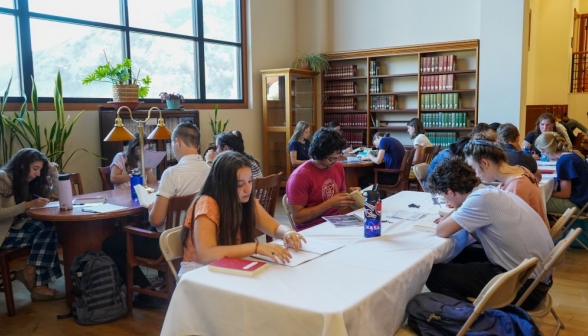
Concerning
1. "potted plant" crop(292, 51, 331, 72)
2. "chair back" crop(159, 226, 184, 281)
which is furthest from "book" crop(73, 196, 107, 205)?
"potted plant" crop(292, 51, 331, 72)

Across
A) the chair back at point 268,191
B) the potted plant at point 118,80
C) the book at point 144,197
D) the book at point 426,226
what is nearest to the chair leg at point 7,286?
the book at point 144,197

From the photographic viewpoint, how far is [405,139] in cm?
830

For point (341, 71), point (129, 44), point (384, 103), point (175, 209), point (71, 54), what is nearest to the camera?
point (175, 209)

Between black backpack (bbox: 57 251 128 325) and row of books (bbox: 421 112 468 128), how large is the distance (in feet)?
19.2

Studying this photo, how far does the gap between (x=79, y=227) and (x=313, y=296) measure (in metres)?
2.36

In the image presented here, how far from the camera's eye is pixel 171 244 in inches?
93.0

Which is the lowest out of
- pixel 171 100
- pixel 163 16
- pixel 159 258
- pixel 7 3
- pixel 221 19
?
pixel 159 258

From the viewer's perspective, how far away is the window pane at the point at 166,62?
21.1 feet

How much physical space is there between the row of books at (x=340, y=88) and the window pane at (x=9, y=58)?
16.8 feet

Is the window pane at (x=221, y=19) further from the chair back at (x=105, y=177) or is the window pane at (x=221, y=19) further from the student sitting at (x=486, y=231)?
the student sitting at (x=486, y=231)

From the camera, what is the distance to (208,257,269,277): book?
6.27ft

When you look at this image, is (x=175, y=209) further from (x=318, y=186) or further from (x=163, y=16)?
(x=163, y=16)

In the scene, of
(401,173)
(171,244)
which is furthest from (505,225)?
(401,173)

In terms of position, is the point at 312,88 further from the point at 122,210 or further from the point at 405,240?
the point at 405,240
